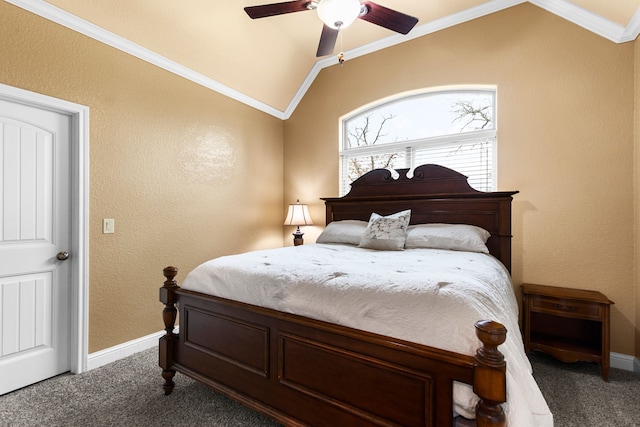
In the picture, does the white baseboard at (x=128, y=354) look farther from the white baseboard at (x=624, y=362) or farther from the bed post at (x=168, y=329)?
the bed post at (x=168, y=329)

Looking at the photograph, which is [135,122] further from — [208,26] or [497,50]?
[497,50]

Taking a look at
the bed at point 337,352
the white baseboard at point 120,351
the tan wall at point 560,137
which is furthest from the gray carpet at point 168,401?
the tan wall at point 560,137

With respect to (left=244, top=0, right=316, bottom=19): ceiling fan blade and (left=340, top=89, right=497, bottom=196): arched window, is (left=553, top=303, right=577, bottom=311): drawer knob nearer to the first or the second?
(left=340, top=89, right=497, bottom=196): arched window

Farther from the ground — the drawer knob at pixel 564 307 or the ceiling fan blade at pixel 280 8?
the ceiling fan blade at pixel 280 8

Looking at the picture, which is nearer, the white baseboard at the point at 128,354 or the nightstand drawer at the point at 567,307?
the nightstand drawer at the point at 567,307

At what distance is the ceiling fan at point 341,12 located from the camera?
1.88m

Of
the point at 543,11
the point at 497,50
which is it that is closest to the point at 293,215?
the point at 497,50

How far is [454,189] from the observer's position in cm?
300

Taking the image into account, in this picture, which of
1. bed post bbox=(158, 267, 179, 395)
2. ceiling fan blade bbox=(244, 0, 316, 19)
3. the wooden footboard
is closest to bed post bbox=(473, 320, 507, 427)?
the wooden footboard

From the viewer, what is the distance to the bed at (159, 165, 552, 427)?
3.29 ft

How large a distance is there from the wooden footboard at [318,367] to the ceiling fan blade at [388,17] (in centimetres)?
202

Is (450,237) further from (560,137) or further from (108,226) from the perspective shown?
(108,226)

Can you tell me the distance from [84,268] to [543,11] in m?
4.51

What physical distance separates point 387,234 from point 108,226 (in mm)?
2360
